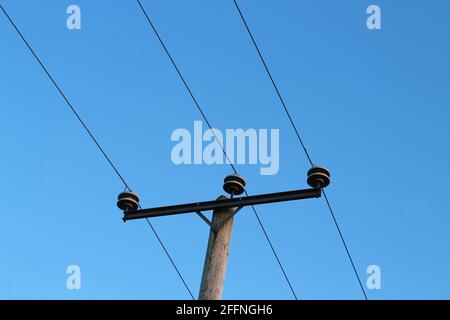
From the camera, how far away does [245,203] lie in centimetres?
967

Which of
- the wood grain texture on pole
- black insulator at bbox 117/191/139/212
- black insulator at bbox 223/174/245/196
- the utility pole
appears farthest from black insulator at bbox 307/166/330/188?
black insulator at bbox 117/191/139/212

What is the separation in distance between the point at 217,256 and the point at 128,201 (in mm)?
1533

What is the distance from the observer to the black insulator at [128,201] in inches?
403

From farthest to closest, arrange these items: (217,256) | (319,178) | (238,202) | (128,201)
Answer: (128,201) < (319,178) < (238,202) < (217,256)

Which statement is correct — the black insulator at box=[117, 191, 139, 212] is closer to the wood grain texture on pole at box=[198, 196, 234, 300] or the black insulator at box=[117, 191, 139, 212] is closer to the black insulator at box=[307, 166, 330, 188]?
the wood grain texture on pole at box=[198, 196, 234, 300]

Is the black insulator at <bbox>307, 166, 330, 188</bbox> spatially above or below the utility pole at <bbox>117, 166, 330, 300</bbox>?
above

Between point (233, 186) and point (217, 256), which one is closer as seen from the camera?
point (217, 256)

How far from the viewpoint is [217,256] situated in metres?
9.21

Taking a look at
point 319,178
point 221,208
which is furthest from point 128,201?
point 319,178

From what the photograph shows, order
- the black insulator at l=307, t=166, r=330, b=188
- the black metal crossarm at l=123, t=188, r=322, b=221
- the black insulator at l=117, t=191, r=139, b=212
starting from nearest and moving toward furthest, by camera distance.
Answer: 1. the black metal crossarm at l=123, t=188, r=322, b=221
2. the black insulator at l=307, t=166, r=330, b=188
3. the black insulator at l=117, t=191, r=139, b=212

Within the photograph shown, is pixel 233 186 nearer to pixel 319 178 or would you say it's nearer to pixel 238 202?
pixel 238 202

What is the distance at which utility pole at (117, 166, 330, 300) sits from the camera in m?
9.13
